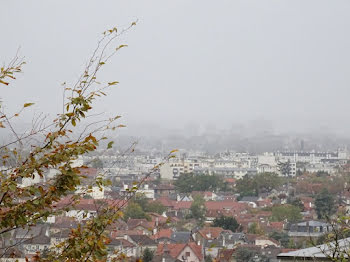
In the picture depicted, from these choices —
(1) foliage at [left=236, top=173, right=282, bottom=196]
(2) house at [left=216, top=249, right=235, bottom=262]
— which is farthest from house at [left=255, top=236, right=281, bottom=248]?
(1) foliage at [left=236, top=173, right=282, bottom=196]

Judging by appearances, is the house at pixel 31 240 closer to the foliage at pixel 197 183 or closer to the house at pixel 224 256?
the house at pixel 224 256

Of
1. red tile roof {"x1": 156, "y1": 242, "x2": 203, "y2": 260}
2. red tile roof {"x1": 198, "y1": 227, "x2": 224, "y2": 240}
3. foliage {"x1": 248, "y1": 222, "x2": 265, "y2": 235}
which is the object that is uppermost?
red tile roof {"x1": 156, "y1": 242, "x2": 203, "y2": 260}

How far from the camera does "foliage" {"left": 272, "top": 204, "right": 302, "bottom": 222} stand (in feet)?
125

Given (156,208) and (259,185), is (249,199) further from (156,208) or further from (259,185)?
(156,208)

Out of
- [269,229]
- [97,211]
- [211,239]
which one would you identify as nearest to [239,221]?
[269,229]

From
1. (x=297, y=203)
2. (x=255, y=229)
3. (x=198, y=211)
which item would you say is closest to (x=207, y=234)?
(x=255, y=229)

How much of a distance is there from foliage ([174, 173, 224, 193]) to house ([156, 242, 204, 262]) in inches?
1255

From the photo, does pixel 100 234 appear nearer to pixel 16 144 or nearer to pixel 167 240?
pixel 16 144

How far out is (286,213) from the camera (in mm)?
39500

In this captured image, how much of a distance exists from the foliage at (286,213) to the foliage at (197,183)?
17.1m

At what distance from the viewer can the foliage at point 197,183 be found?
5770 centimetres

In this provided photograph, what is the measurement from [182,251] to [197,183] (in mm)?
34412

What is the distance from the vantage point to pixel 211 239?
28.1 meters

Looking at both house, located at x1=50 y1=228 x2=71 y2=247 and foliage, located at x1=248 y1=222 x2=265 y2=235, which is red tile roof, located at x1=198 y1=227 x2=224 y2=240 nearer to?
foliage, located at x1=248 y1=222 x2=265 y2=235
